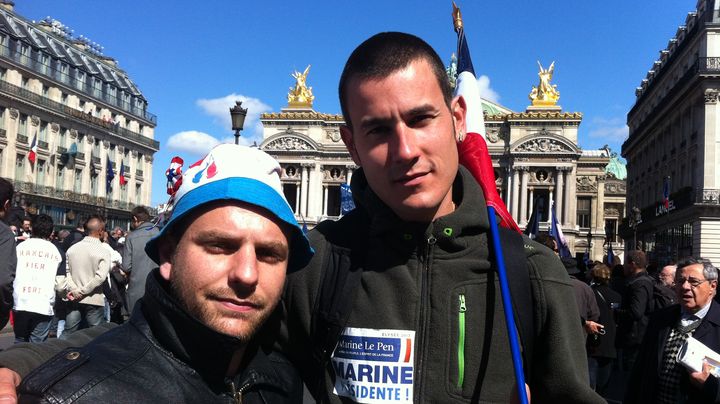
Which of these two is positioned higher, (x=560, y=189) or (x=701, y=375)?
(x=560, y=189)

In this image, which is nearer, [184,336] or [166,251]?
[184,336]

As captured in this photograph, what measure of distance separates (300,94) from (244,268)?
60.7m

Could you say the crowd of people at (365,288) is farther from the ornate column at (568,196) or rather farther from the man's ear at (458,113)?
the ornate column at (568,196)

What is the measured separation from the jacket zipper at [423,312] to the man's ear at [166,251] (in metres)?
0.71

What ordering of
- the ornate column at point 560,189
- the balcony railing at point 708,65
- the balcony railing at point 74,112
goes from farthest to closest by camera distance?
the ornate column at point 560,189
the balcony railing at point 74,112
the balcony railing at point 708,65

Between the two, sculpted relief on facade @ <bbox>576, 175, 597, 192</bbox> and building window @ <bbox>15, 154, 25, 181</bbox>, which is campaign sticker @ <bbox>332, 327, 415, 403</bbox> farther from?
sculpted relief on facade @ <bbox>576, 175, 597, 192</bbox>

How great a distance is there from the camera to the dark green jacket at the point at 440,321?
179cm

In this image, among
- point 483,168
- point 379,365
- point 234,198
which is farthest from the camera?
point 483,168

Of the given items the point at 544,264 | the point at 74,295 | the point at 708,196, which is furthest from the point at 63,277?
the point at 708,196

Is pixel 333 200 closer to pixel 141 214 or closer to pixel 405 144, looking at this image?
pixel 141 214

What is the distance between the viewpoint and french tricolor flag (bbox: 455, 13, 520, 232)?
2186 millimetres

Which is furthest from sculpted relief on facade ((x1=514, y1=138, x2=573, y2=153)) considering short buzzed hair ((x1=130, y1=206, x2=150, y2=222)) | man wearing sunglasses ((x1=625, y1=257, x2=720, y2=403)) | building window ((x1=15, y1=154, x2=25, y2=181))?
man wearing sunglasses ((x1=625, y1=257, x2=720, y2=403))

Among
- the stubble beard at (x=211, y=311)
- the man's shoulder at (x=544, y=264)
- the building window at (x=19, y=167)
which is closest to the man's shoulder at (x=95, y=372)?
the stubble beard at (x=211, y=311)

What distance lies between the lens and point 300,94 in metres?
61.2
